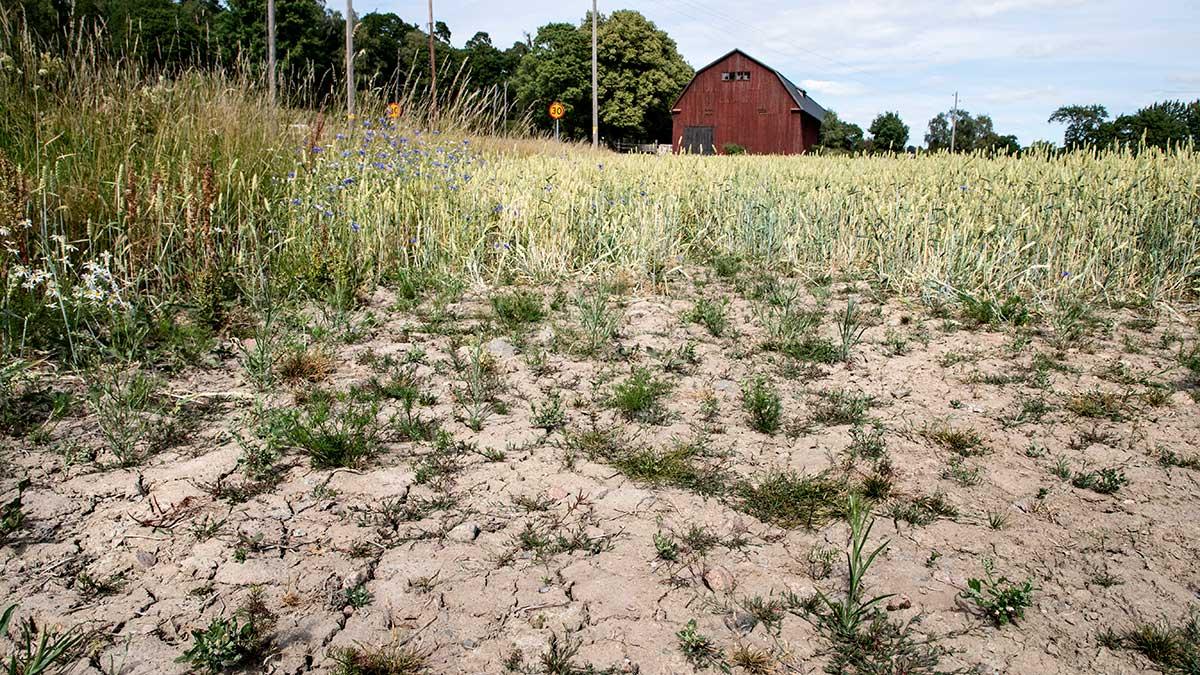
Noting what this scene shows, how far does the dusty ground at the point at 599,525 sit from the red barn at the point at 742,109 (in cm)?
4047

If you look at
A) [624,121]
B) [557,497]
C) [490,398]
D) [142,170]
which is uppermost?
[624,121]

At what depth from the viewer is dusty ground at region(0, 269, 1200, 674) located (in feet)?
5.87

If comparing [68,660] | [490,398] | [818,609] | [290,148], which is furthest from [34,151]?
[818,609]

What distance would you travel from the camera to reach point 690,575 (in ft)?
6.59

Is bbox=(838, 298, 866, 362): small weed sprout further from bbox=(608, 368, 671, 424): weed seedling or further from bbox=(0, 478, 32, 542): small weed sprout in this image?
bbox=(0, 478, 32, 542): small weed sprout

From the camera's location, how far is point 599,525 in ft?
7.34

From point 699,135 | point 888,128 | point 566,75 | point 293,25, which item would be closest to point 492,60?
point 566,75

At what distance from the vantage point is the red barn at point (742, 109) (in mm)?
42500

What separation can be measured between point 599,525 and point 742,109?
1749 inches

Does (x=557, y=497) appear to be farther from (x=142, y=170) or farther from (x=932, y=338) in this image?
(x=142, y=170)

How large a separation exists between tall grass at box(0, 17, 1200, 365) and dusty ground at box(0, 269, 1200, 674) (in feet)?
3.11

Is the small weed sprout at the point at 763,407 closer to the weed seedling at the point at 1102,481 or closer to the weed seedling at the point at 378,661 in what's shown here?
the weed seedling at the point at 1102,481

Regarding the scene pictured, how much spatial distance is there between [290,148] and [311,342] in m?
2.65

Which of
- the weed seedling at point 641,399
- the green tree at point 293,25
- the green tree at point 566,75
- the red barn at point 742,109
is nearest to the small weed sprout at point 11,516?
the weed seedling at point 641,399
